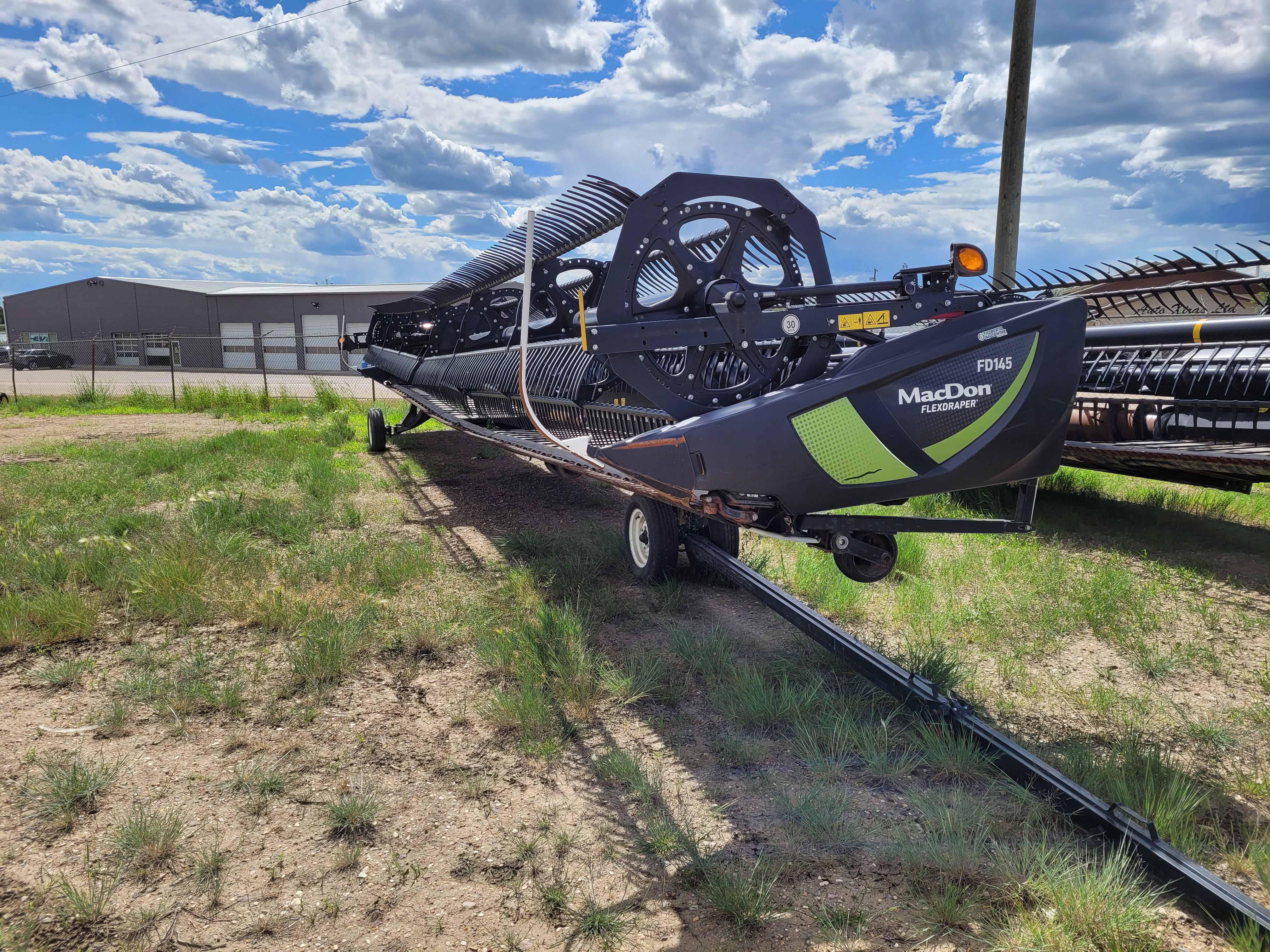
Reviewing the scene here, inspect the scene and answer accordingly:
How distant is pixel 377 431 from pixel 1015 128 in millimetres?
8704

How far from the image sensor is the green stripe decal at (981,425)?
326 cm

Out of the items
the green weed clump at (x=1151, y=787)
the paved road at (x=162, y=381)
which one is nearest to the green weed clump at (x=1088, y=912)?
the green weed clump at (x=1151, y=787)

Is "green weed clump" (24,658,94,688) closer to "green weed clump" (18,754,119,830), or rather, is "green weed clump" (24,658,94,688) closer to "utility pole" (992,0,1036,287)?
"green weed clump" (18,754,119,830)

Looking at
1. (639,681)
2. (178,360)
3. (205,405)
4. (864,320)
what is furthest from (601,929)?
(178,360)

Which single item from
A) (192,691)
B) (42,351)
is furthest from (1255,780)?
(42,351)

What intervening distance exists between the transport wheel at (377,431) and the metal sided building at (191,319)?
99.6ft

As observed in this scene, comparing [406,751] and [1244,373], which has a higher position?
[1244,373]

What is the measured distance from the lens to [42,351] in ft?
138

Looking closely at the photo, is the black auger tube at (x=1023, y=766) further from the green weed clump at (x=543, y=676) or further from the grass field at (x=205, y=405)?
the grass field at (x=205, y=405)

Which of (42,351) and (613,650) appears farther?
(42,351)

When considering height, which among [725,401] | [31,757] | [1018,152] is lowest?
[31,757]

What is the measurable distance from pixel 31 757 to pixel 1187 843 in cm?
411

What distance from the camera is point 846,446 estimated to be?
3264mm

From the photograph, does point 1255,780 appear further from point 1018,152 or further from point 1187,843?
point 1018,152
